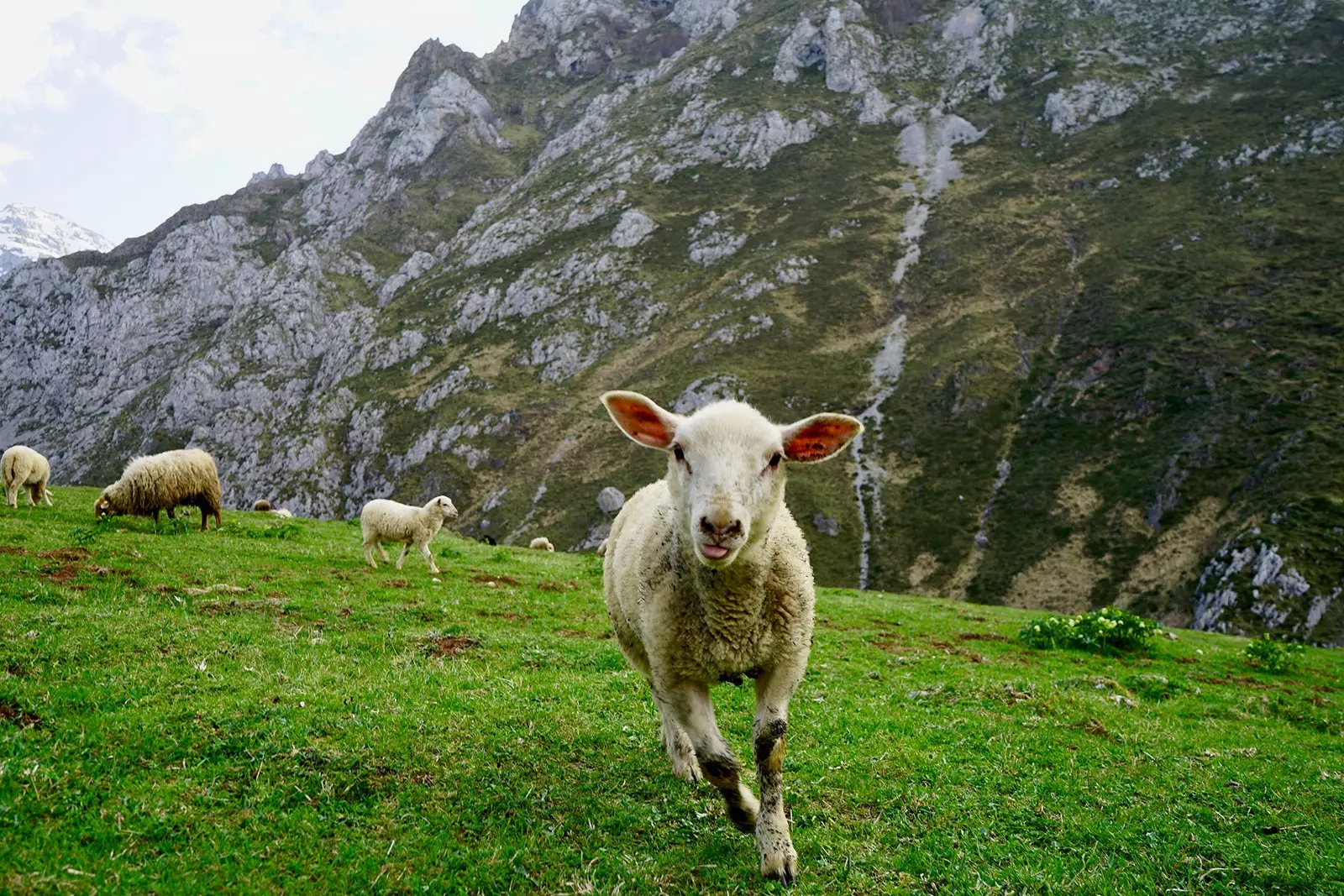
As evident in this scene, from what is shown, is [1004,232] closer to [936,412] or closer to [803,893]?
[936,412]

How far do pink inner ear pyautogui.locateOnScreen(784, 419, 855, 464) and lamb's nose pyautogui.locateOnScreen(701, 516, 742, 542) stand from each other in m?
1.36

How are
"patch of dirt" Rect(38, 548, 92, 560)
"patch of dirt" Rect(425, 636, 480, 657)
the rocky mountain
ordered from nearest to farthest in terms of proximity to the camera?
1. "patch of dirt" Rect(425, 636, 480, 657)
2. "patch of dirt" Rect(38, 548, 92, 560)
3. the rocky mountain

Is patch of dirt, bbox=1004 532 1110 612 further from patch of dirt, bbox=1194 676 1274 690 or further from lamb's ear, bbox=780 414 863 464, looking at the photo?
lamb's ear, bbox=780 414 863 464

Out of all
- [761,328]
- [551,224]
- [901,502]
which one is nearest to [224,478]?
[551,224]

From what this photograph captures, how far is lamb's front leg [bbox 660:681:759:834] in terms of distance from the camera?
6426 millimetres

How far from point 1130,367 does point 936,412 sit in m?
27.5

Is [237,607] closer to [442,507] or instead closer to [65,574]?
[65,574]

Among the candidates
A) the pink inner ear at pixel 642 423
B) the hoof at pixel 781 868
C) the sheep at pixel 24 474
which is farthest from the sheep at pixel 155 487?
the hoof at pixel 781 868

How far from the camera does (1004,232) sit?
454ft

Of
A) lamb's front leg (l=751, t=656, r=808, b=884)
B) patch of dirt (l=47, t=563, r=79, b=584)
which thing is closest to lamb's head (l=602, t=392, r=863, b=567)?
lamb's front leg (l=751, t=656, r=808, b=884)

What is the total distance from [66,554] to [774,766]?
18.5 metres

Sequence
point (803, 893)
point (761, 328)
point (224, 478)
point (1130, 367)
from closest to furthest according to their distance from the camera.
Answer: point (803, 893)
point (1130, 367)
point (761, 328)
point (224, 478)

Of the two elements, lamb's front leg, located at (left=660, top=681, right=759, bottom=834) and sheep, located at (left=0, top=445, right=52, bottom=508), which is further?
sheep, located at (left=0, top=445, right=52, bottom=508)

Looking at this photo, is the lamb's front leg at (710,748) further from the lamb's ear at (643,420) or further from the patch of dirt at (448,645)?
the patch of dirt at (448,645)
